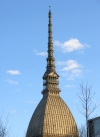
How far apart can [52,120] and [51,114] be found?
2.26 meters

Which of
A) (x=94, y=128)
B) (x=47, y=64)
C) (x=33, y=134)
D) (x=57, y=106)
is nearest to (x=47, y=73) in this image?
(x=47, y=64)

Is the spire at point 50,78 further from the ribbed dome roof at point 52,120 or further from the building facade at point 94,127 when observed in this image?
the building facade at point 94,127

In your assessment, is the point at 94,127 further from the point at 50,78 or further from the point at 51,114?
the point at 50,78

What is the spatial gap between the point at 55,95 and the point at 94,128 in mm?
80367


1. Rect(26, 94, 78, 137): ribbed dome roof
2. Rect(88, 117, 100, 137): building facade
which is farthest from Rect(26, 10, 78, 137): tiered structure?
Rect(88, 117, 100, 137): building facade

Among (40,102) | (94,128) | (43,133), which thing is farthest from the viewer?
(40,102)

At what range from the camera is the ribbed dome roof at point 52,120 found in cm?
12281

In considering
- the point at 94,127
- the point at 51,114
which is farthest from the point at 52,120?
the point at 94,127

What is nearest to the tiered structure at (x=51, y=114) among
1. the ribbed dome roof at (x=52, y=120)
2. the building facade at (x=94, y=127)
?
the ribbed dome roof at (x=52, y=120)

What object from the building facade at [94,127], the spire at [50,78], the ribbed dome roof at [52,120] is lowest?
the building facade at [94,127]

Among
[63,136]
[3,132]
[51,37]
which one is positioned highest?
[51,37]

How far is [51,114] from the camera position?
4936 inches

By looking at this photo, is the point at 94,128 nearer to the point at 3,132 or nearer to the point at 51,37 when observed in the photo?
the point at 3,132

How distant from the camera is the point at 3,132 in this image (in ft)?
162
